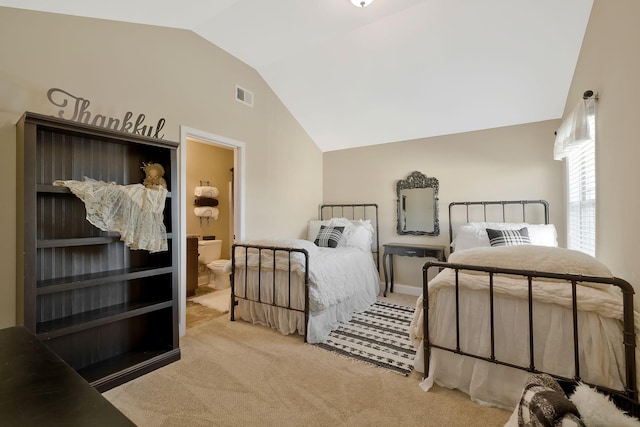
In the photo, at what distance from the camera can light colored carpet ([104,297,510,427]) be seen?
1.63m

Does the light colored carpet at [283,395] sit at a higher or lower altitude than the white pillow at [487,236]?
lower

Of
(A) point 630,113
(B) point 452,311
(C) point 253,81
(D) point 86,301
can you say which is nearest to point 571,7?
(A) point 630,113

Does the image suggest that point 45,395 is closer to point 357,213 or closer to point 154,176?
point 154,176

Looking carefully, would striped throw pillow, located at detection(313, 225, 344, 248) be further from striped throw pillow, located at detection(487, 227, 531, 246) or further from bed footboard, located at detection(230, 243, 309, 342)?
striped throw pillow, located at detection(487, 227, 531, 246)

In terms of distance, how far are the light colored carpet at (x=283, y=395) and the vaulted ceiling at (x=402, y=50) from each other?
2.68 meters

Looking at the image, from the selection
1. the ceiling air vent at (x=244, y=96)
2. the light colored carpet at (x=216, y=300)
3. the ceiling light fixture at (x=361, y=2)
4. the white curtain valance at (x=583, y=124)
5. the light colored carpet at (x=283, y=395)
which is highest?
the ceiling light fixture at (x=361, y=2)

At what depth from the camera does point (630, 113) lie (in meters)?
1.57

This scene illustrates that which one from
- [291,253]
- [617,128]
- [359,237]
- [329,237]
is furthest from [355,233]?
[617,128]

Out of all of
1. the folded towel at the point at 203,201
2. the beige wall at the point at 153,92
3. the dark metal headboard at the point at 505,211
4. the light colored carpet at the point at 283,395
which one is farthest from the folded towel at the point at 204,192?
the dark metal headboard at the point at 505,211

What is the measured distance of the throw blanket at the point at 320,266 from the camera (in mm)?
2664

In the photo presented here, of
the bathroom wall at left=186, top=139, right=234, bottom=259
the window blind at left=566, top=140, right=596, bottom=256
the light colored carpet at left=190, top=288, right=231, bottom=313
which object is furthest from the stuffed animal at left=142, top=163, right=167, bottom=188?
the window blind at left=566, top=140, right=596, bottom=256

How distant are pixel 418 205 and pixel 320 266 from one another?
195cm

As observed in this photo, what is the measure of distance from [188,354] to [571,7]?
13.6 ft

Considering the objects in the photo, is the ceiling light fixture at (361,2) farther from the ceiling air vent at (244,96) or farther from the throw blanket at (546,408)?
the throw blanket at (546,408)
